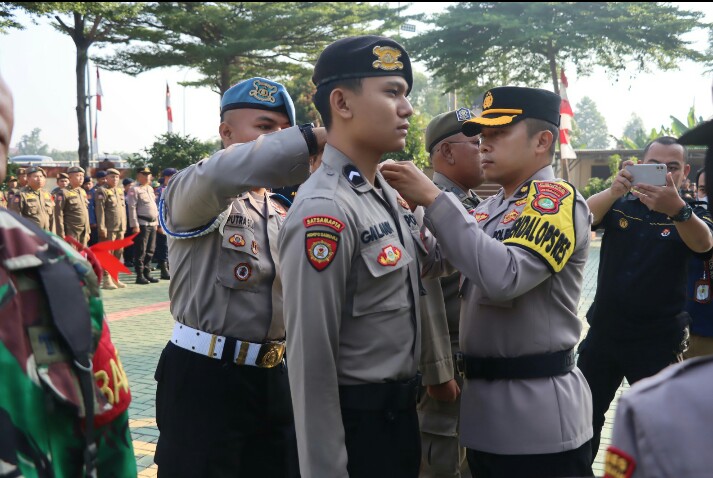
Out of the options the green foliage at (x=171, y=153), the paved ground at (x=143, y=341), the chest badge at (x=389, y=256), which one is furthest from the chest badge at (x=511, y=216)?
the green foliage at (x=171, y=153)

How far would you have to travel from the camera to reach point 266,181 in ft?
7.52

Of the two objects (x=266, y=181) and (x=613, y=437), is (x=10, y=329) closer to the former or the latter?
(x=613, y=437)

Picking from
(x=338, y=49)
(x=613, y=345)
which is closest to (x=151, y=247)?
(x=613, y=345)

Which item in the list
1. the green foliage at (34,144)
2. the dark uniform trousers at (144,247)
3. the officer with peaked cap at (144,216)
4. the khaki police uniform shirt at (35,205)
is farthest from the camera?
the green foliage at (34,144)

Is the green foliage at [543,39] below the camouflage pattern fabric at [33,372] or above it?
above

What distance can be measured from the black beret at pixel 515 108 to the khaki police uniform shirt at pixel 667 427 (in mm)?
1756

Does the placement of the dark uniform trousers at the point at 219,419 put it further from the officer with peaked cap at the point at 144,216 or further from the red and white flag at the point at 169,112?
the red and white flag at the point at 169,112

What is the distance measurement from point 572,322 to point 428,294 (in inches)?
21.4

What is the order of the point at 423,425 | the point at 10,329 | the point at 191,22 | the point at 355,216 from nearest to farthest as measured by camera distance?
the point at 10,329 → the point at 355,216 → the point at 423,425 → the point at 191,22

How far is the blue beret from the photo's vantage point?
2.78 metres

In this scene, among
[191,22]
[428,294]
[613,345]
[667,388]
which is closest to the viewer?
[667,388]

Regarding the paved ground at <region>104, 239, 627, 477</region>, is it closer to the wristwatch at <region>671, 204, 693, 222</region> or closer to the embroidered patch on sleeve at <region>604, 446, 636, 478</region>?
the wristwatch at <region>671, 204, 693, 222</region>

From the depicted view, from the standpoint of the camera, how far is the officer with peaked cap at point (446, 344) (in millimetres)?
2584

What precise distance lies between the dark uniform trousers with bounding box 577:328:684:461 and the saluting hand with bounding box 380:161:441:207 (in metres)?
2.02
